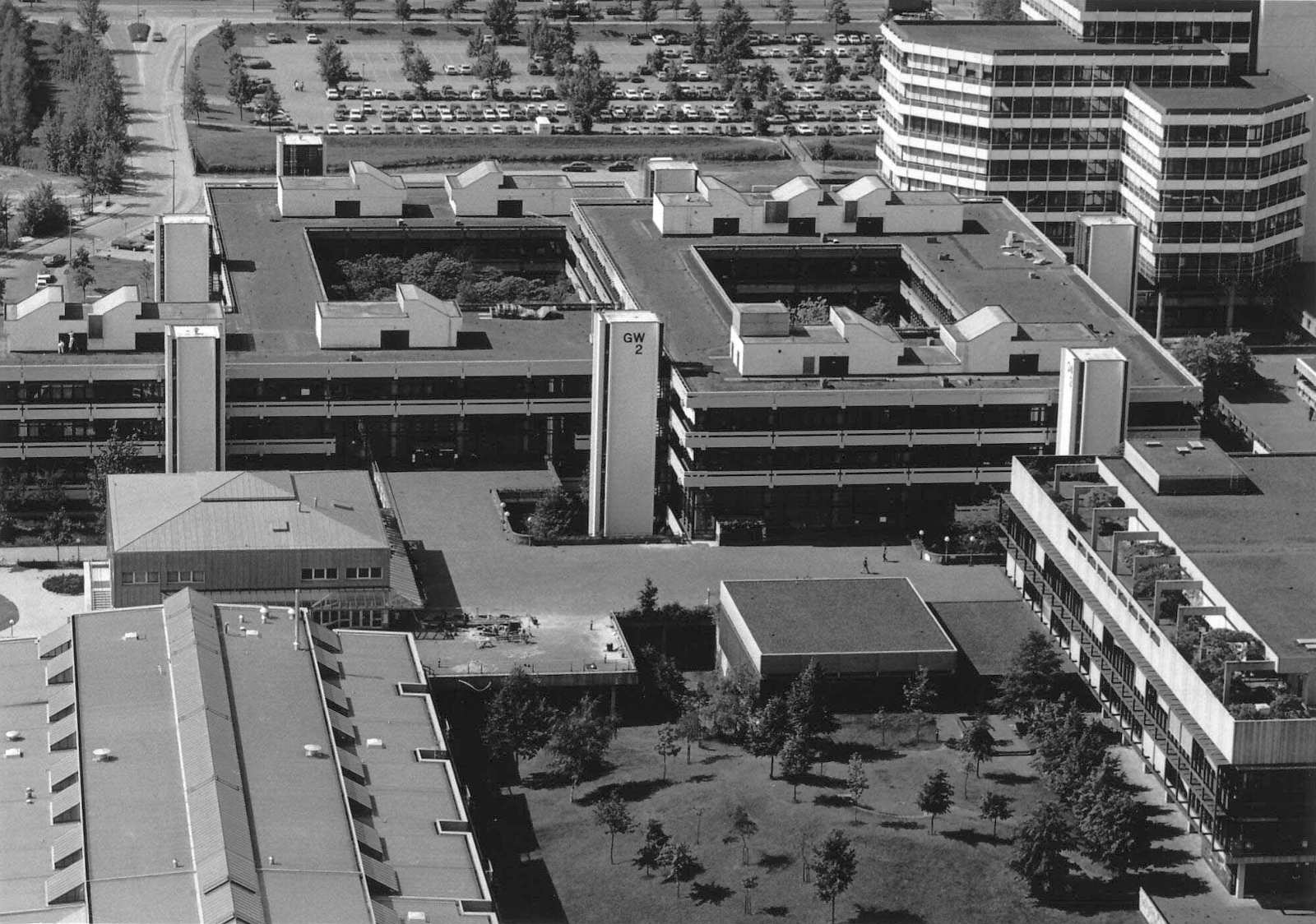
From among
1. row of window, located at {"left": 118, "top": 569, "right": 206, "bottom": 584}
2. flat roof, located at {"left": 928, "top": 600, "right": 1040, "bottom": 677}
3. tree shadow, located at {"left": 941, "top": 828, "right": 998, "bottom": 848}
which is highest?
row of window, located at {"left": 118, "top": 569, "right": 206, "bottom": 584}

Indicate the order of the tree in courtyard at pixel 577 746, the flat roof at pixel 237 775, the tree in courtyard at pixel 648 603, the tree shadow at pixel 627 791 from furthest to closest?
the tree in courtyard at pixel 648 603
the tree in courtyard at pixel 577 746
the tree shadow at pixel 627 791
the flat roof at pixel 237 775

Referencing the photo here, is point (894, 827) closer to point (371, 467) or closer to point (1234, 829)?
point (1234, 829)

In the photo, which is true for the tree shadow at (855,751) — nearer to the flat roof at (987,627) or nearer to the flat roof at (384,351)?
the flat roof at (987,627)

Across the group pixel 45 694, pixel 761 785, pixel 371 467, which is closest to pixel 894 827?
pixel 761 785

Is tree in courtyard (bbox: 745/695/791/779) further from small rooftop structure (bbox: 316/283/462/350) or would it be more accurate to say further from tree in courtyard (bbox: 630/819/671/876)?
small rooftop structure (bbox: 316/283/462/350)

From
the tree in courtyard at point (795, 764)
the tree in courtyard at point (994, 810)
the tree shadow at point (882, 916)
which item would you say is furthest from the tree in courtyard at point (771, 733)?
the tree shadow at point (882, 916)

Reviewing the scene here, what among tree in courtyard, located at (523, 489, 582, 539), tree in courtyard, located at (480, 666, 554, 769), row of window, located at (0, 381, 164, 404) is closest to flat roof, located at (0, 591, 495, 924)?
tree in courtyard, located at (480, 666, 554, 769)
